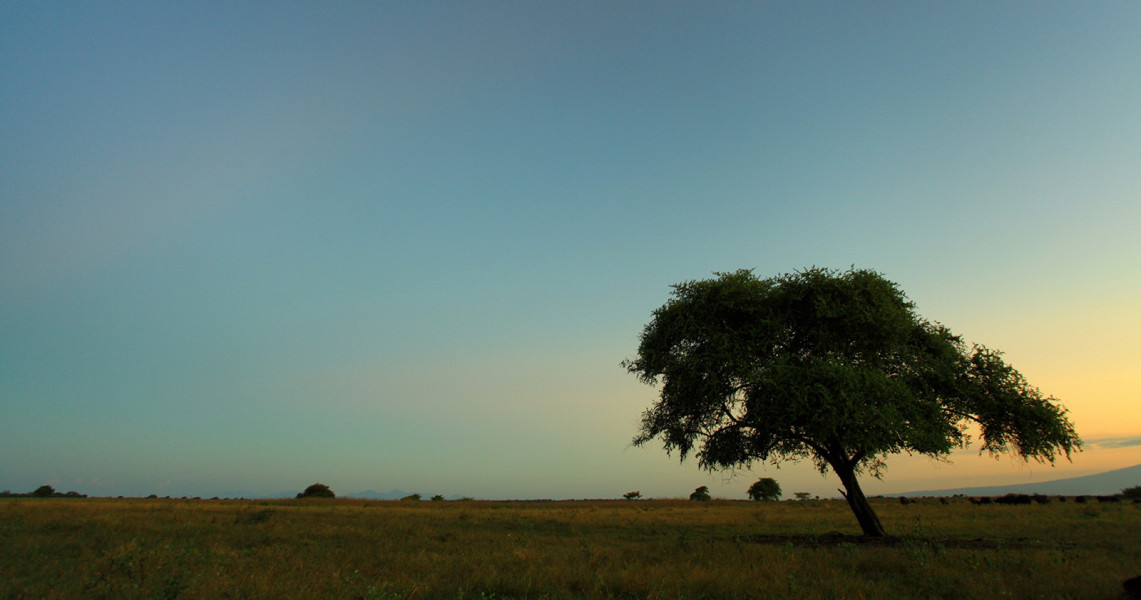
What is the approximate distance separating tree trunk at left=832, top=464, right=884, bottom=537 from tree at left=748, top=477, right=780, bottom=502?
Answer: 48.3 m

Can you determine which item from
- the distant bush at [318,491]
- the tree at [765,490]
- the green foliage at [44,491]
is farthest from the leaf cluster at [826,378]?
the green foliage at [44,491]

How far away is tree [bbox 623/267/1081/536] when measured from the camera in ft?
69.1

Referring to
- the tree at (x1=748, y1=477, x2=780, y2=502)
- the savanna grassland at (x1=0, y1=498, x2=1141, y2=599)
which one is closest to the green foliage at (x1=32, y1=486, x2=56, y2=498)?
the savanna grassland at (x1=0, y1=498, x2=1141, y2=599)

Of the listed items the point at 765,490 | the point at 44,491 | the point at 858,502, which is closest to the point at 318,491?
the point at 44,491

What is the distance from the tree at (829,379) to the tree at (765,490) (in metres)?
49.4

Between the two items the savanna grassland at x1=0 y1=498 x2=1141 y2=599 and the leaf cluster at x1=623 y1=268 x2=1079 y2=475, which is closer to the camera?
the savanna grassland at x1=0 y1=498 x2=1141 y2=599

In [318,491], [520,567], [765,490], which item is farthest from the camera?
[318,491]

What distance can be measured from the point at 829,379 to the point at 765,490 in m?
56.2

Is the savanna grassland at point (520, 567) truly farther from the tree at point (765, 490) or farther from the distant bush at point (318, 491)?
the distant bush at point (318, 491)

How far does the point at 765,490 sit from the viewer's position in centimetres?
7088

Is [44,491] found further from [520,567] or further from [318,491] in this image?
[520,567]

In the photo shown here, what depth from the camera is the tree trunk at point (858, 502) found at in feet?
78.7

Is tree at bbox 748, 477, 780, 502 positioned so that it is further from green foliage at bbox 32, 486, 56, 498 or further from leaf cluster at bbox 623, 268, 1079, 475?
green foliage at bbox 32, 486, 56, 498

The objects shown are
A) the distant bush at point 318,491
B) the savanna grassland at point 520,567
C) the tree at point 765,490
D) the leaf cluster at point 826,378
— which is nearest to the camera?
the savanna grassland at point 520,567
